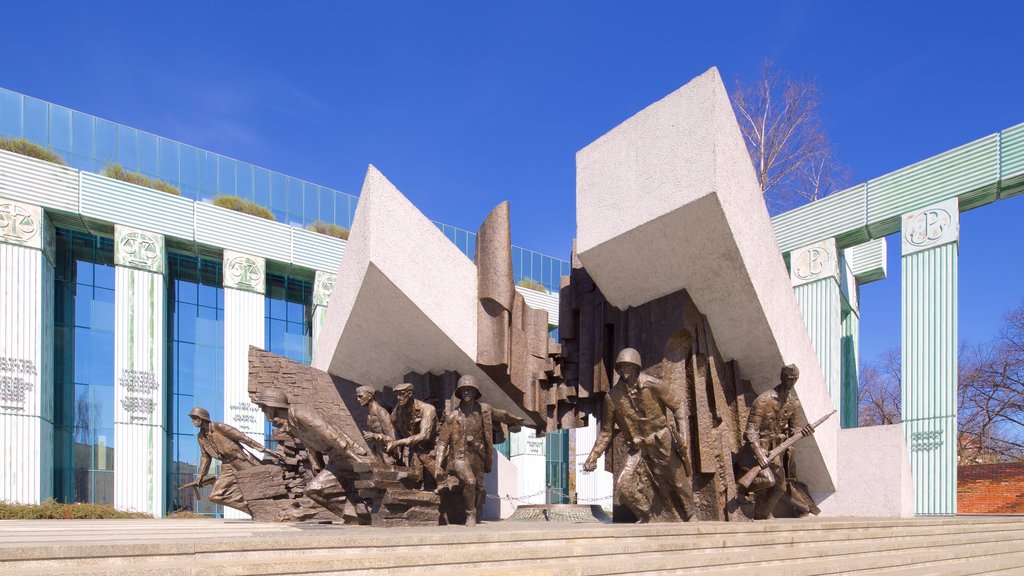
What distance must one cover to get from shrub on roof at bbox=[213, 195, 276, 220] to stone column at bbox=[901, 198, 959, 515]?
623 inches

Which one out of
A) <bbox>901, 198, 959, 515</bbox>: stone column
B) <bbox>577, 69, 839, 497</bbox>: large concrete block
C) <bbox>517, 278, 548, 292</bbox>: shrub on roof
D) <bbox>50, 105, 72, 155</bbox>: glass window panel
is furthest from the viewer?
Result: <bbox>517, 278, 548, 292</bbox>: shrub on roof

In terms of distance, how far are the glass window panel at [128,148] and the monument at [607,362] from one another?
12.1 metres

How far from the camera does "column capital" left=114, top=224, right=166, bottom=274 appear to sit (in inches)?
727

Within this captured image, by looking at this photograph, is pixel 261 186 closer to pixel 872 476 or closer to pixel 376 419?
pixel 376 419

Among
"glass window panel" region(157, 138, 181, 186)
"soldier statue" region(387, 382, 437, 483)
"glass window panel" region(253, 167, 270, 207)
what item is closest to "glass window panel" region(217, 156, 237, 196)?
"glass window panel" region(253, 167, 270, 207)

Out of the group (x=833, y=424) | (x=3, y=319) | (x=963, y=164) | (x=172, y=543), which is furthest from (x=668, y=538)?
(x=3, y=319)

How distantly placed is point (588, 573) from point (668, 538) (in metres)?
1.05

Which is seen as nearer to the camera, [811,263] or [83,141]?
[811,263]

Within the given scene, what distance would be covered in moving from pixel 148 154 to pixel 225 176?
2048 millimetres

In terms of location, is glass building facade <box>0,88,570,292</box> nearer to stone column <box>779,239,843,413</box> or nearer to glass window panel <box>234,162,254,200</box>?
glass window panel <box>234,162,254,200</box>

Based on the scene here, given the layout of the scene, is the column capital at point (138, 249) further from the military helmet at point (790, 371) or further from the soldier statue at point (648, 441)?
the military helmet at point (790, 371)

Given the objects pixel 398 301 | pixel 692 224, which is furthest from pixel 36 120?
pixel 692 224

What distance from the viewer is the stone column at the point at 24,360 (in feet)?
52.1

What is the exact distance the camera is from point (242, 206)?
69.6 feet
